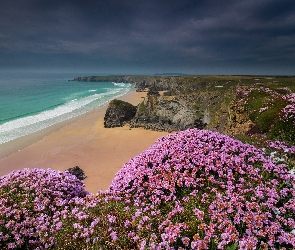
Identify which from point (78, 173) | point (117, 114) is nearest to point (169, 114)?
point (117, 114)

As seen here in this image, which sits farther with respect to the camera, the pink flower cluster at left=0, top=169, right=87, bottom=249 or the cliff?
the cliff

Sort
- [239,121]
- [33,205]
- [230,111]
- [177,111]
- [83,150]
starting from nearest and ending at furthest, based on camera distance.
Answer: [33,205] < [239,121] < [230,111] < [83,150] < [177,111]

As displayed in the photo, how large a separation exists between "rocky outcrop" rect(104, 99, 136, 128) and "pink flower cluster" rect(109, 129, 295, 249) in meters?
36.7

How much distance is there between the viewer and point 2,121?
1950 inches

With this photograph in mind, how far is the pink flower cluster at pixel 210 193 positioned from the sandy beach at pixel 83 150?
14.6 m

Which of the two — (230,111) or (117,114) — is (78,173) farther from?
(117,114)

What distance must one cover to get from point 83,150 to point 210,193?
27441 mm

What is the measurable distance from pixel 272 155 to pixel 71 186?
290 inches

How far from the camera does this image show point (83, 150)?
3102 cm

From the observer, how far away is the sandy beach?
2486 cm

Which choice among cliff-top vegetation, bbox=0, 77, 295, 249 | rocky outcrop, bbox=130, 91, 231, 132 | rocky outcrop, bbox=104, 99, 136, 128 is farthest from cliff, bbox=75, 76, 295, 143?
cliff-top vegetation, bbox=0, 77, 295, 249

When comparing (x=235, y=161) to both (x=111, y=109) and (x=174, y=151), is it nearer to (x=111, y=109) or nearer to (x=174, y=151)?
(x=174, y=151)

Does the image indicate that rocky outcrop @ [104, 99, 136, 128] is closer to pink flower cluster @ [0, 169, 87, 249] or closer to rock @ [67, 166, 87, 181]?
rock @ [67, 166, 87, 181]

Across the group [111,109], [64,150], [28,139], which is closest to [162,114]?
[111,109]
